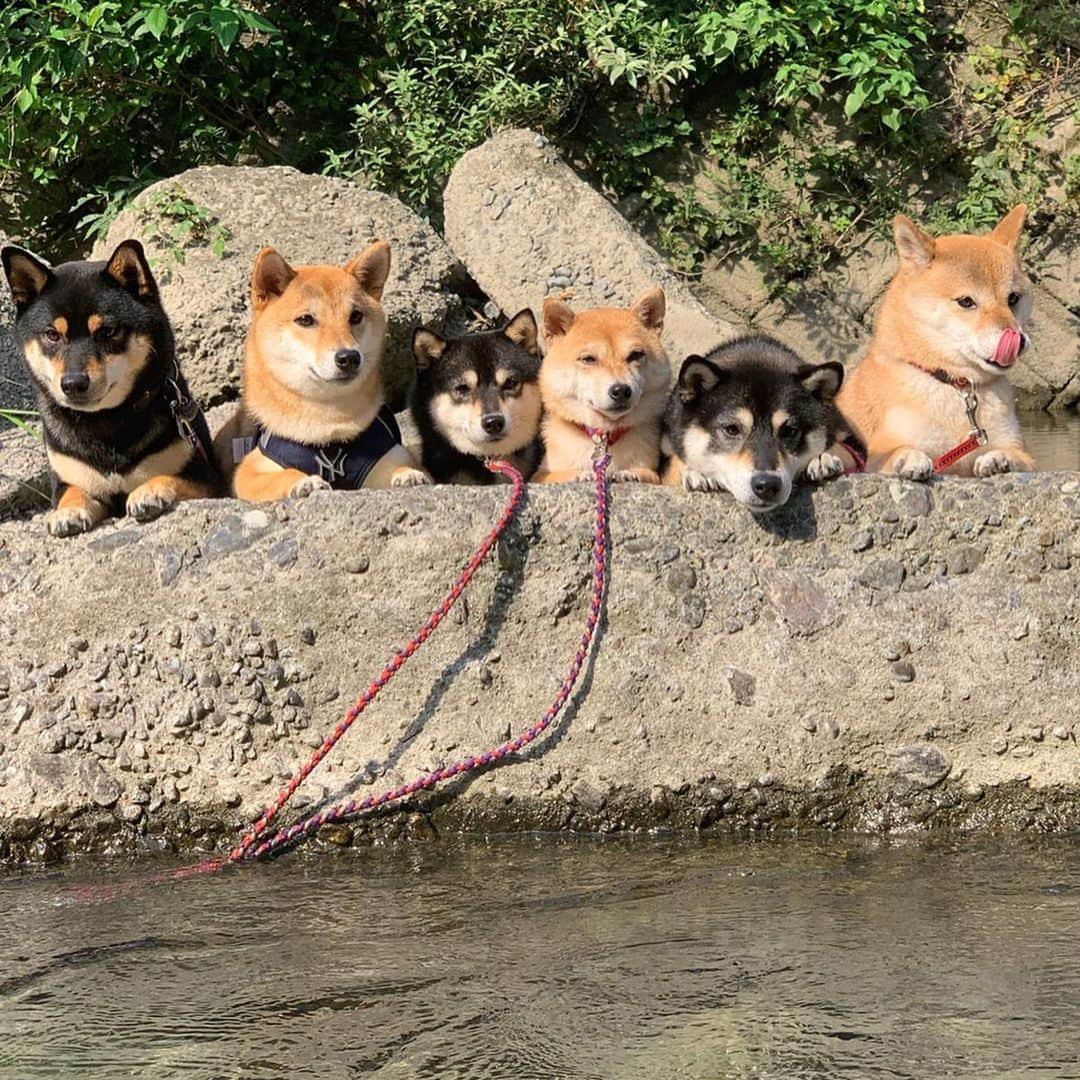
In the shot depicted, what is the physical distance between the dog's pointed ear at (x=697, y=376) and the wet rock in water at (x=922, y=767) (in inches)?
55.2

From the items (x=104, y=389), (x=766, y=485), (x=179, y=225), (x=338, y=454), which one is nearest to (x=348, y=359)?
(x=338, y=454)

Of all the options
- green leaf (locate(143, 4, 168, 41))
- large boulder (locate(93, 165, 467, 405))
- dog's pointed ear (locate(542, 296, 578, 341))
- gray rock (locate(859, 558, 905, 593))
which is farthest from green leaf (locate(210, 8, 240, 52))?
gray rock (locate(859, 558, 905, 593))

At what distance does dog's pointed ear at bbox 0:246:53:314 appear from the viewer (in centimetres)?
502

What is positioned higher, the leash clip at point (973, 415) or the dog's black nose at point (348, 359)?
the dog's black nose at point (348, 359)

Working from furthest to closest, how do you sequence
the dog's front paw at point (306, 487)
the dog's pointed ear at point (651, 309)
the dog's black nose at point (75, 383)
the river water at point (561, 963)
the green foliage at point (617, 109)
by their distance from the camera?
the green foliage at point (617, 109) → the dog's pointed ear at point (651, 309) → the dog's front paw at point (306, 487) → the dog's black nose at point (75, 383) → the river water at point (561, 963)

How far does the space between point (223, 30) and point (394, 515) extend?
525 centimetres

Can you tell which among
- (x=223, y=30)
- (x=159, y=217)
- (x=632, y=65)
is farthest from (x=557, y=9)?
(x=159, y=217)

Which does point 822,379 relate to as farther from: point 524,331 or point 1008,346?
point 524,331

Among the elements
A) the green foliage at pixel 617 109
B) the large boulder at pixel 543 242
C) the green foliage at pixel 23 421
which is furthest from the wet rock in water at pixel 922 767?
the green foliage at pixel 617 109

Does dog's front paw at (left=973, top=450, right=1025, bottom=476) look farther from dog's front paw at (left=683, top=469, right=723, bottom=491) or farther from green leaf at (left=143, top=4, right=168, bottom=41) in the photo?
green leaf at (left=143, top=4, right=168, bottom=41)

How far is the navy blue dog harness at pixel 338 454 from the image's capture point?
539 cm

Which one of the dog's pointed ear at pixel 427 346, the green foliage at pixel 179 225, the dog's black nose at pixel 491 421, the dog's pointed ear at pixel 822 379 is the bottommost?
the dog's black nose at pixel 491 421

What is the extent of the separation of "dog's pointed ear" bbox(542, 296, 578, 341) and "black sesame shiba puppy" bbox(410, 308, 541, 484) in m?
0.16

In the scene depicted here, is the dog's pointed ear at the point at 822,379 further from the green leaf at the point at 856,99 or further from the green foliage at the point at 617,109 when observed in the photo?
the green leaf at the point at 856,99
